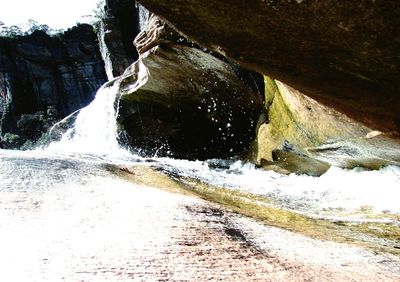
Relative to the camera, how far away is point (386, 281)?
3.36 m

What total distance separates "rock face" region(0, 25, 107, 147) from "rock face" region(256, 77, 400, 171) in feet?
96.9

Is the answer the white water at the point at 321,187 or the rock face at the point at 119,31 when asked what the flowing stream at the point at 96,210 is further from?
the rock face at the point at 119,31

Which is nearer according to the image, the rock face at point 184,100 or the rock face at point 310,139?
the rock face at point 310,139

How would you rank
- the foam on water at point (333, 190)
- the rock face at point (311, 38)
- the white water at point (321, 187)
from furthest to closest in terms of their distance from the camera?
the foam on water at point (333, 190), the white water at point (321, 187), the rock face at point (311, 38)

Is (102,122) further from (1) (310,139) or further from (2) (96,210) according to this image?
(2) (96,210)

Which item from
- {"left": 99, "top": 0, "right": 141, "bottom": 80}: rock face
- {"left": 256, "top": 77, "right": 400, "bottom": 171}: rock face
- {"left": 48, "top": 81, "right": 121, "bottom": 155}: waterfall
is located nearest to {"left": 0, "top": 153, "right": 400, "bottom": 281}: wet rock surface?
{"left": 256, "top": 77, "right": 400, "bottom": 171}: rock face

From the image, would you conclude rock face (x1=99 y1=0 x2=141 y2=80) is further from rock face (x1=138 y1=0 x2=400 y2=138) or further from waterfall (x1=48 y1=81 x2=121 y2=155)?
rock face (x1=138 y1=0 x2=400 y2=138)

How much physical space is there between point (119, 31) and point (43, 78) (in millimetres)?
15198

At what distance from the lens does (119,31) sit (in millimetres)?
29484

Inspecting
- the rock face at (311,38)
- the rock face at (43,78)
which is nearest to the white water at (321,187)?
the rock face at (311,38)

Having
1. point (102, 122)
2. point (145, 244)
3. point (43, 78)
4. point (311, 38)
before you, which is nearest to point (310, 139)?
point (311, 38)

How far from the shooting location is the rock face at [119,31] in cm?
2877

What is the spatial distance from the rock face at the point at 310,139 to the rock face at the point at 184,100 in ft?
5.70

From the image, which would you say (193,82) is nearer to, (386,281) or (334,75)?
(334,75)
